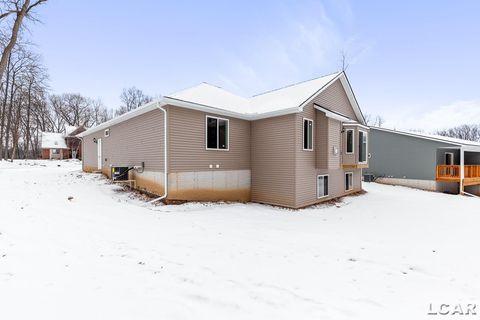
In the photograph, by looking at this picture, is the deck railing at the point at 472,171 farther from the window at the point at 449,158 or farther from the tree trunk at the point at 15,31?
the tree trunk at the point at 15,31

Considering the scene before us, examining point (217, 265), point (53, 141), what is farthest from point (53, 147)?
point (217, 265)

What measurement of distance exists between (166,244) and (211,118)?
6741 millimetres

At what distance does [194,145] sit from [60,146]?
4408 cm

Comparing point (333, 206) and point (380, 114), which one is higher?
point (380, 114)

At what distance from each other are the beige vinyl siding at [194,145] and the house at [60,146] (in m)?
40.9

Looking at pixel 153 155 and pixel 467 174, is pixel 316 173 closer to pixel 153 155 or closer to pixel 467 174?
pixel 153 155

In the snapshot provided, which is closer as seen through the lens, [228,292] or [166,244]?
[228,292]

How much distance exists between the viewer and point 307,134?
11500mm

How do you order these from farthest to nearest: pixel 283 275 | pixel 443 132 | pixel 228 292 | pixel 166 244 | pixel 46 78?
pixel 443 132 < pixel 46 78 < pixel 166 244 < pixel 283 275 < pixel 228 292

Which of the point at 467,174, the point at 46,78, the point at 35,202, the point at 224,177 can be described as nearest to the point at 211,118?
the point at 224,177

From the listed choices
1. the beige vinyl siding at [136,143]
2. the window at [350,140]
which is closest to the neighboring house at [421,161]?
the window at [350,140]

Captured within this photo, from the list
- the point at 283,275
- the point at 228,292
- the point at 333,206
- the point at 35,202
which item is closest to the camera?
the point at 228,292

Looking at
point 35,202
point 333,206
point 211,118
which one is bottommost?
point 333,206

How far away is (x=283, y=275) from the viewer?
13.0 ft
